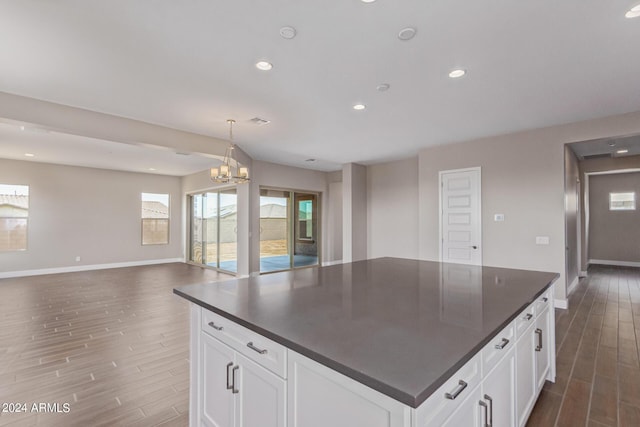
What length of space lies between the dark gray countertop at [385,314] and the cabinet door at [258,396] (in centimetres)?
20

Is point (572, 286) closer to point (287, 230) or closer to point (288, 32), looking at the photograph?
point (287, 230)

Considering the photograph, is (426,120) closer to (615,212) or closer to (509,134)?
(509,134)

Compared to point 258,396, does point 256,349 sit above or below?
above

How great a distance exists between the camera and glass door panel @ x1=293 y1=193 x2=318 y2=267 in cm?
841

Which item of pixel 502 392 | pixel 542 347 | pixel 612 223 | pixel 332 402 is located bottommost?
pixel 542 347

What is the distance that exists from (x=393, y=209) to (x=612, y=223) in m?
6.26

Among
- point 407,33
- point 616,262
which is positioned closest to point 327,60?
point 407,33

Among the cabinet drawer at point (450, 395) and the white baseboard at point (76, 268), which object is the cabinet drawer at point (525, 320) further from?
the white baseboard at point (76, 268)

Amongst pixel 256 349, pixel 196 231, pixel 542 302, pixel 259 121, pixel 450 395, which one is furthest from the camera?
pixel 196 231

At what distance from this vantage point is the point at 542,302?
2119mm

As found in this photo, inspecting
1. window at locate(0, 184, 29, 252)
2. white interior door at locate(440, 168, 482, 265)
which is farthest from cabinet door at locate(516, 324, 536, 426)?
window at locate(0, 184, 29, 252)

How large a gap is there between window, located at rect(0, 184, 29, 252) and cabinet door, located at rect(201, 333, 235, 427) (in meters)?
8.28

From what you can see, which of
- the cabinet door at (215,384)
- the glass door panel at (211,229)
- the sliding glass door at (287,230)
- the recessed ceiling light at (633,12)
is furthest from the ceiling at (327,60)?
the glass door panel at (211,229)

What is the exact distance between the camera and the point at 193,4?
196 centimetres
